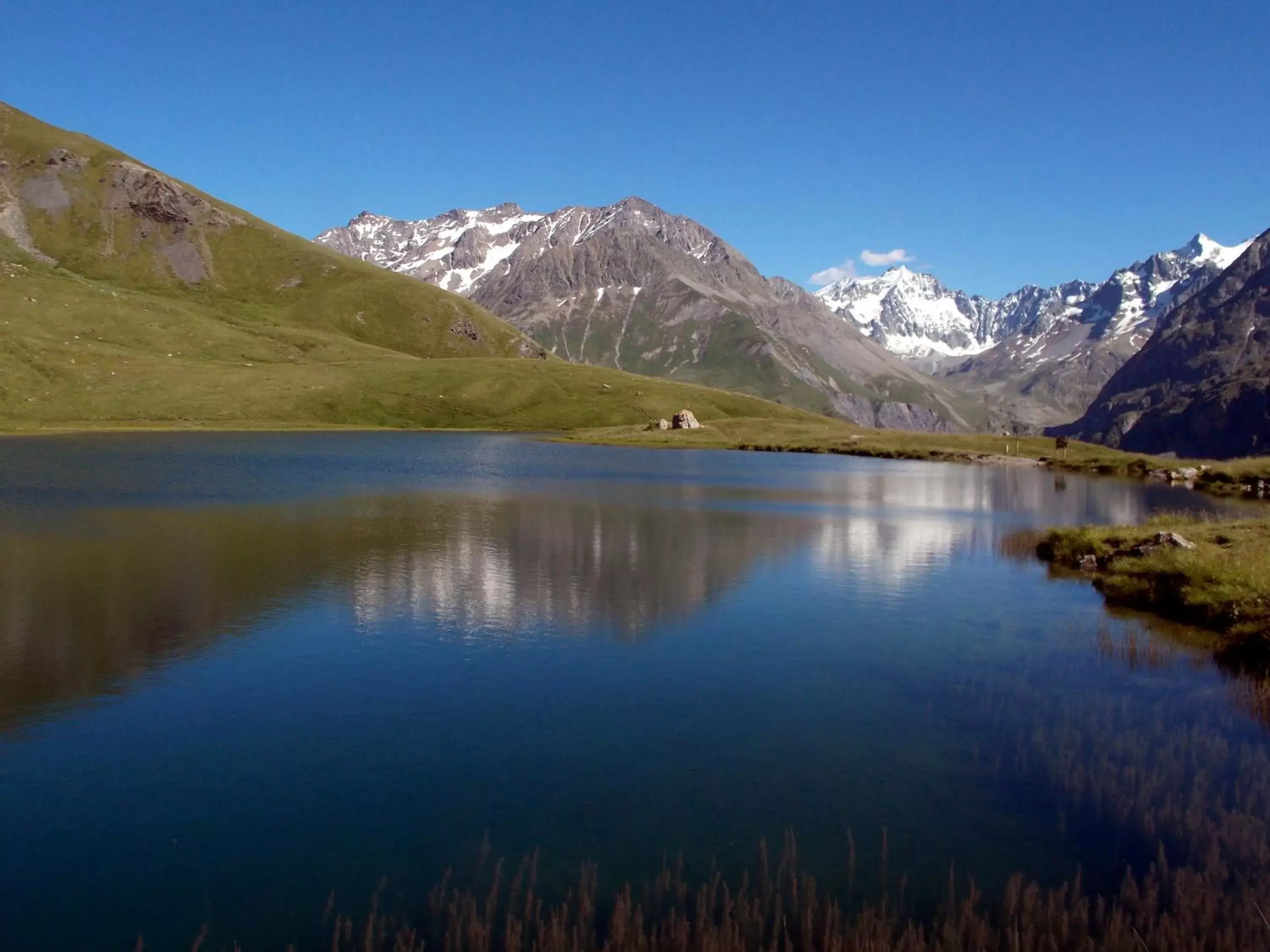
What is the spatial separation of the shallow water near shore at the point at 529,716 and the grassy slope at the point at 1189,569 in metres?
2.49

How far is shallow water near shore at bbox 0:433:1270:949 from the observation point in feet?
63.1

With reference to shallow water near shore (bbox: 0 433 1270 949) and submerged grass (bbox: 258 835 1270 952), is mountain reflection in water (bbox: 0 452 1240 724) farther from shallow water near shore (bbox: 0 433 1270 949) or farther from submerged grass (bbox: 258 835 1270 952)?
submerged grass (bbox: 258 835 1270 952)

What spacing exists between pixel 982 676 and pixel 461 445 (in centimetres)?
15009

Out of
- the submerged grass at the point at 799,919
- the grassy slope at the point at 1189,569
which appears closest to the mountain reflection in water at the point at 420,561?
the grassy slope at the point at 1189,569

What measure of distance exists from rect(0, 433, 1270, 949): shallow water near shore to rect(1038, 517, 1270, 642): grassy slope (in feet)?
8.16

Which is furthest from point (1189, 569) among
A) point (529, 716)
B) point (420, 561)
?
point (420, 561)

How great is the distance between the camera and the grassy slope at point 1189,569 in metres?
38.3

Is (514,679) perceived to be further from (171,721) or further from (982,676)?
(982,676)

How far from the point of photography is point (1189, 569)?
44375mm

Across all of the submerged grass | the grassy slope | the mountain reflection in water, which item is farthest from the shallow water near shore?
the grassy slope

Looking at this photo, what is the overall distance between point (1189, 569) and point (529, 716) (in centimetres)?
3516

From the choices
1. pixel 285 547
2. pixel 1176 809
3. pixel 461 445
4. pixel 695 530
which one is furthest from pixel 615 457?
pixel 1176 809

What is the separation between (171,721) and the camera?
26.4 m

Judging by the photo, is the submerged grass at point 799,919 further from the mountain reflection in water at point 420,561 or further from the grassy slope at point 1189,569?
the grassy slope at point 1189,569
